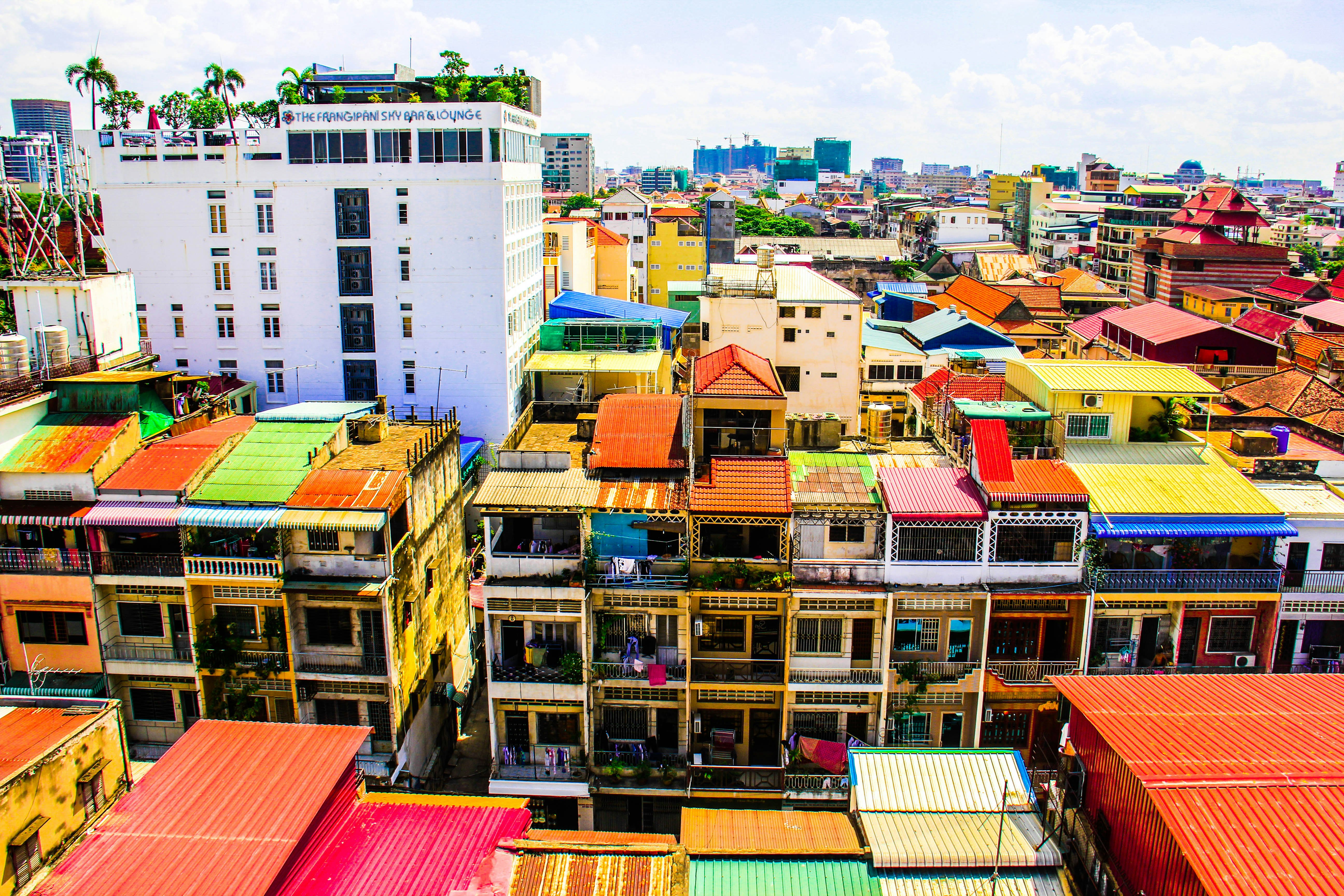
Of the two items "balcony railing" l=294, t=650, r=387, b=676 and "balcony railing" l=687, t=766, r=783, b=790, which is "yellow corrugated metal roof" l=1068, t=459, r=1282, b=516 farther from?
"balcony railing" l=294, t=650, r=387, b=676

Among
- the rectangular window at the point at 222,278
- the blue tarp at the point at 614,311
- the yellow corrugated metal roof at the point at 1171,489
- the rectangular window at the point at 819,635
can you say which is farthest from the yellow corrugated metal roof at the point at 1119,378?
the rectangular window at the point at 222,278

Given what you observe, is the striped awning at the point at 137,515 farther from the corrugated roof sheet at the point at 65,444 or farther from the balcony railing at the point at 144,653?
the balcony railing at the point at 144,653

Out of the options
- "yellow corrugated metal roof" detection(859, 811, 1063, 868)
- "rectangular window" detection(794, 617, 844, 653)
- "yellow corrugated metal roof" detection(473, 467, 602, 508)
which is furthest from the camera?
"rectangular window" detection(794, 617, 844, 653)

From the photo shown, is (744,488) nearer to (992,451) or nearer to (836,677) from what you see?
(836,677)

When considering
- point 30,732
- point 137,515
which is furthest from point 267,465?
point 30,732

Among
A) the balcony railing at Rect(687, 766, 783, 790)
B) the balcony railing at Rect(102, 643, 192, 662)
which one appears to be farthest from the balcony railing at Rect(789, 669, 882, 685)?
the balcony railing at Rect(102, 643, 192, 662)

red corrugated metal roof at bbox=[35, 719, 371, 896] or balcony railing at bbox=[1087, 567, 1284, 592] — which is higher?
balcony railing at bbox=[1087, 567, 1284, 592]
